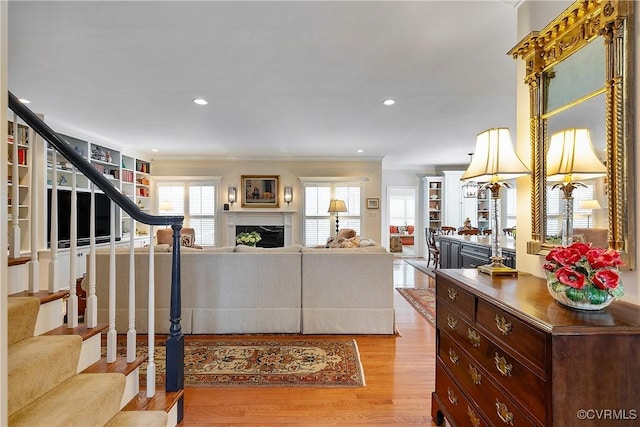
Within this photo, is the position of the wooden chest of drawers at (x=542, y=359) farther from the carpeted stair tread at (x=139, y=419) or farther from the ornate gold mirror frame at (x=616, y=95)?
the carpeted stair tread at (x=139, y=419)

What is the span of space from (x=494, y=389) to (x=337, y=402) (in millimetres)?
1170

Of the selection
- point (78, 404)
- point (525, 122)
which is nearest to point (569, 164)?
point (525, 122)

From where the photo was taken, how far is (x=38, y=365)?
1.36 metres

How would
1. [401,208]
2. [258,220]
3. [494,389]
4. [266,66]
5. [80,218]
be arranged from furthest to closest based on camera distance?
[401,208], [258,220], [80,218], [266,66], [494,389]

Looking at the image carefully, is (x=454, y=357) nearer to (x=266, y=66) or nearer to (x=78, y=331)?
(x=78, y=331)

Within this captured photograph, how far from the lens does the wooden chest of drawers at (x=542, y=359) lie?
987 millimetres

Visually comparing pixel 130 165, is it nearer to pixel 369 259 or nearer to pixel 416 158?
pixel 369 259

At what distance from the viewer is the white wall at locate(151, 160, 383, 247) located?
7.76 meters

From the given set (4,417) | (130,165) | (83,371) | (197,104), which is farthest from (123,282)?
(130,165)

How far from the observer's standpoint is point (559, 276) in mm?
1136

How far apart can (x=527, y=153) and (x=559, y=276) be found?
3.13ft

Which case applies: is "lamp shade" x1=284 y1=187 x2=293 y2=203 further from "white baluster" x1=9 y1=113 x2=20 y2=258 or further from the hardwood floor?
"white baluster" x1=9 y1=113 x2=20 y2=258

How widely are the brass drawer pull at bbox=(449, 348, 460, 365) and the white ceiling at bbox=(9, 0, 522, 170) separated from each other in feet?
7.07

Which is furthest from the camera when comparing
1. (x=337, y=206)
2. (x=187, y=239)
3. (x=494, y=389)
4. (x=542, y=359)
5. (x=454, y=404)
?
(x=337, y=206)
